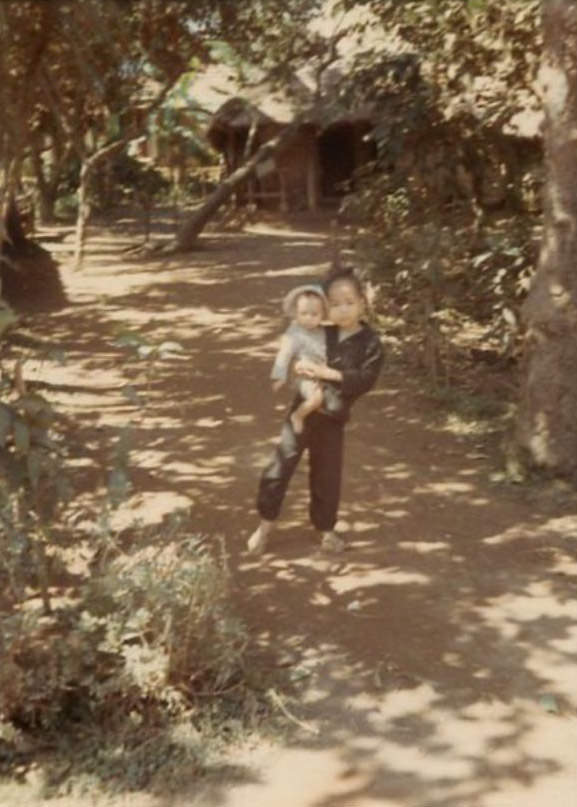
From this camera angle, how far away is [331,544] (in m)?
5.59

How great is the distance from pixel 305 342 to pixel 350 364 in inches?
9.8

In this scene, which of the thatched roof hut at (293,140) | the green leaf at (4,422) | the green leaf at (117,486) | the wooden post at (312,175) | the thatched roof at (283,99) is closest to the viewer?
the green leaf at (4,422)

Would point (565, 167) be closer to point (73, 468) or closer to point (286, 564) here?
point (286, 564)

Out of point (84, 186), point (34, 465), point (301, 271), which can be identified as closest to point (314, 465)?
point (34, 465)

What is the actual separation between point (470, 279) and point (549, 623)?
4.99 m

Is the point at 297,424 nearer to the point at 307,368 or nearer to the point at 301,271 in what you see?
the point at 307,368

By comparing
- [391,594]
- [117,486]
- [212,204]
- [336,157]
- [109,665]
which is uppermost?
[336,157]

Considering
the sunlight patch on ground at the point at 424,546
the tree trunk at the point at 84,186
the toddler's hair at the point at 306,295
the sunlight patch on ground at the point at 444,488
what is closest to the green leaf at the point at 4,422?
the toddler's hair at the point at 306,295

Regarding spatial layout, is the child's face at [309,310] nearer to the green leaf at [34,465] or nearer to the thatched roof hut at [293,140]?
the green leaf at [34,465]

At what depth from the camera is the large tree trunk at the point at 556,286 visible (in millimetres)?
6219

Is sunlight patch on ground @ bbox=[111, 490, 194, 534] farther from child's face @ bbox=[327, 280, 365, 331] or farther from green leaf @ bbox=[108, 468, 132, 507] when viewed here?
child's face @ bbox=[327, 280, 365, 331]

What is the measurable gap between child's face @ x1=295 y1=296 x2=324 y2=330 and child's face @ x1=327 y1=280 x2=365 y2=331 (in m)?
0.06

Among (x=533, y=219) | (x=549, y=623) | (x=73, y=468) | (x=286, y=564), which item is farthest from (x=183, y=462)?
(x=533, y=219)

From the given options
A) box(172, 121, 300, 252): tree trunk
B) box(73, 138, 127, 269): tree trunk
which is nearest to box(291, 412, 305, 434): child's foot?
box(73, 138, 127, 269): tree trunk
